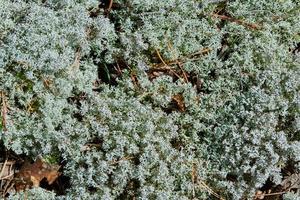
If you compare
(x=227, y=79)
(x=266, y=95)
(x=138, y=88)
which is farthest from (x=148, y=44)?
(x=266, y=95)

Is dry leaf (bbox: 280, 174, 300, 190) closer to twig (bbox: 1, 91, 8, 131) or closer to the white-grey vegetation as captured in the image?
the white-grey vegetation

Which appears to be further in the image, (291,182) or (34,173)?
(291,182)

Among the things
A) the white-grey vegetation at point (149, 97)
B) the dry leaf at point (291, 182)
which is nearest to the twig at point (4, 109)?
the white-grey vegetation at point (149, 97)

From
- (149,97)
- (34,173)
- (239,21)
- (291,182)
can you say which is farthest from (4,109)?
(291,182)

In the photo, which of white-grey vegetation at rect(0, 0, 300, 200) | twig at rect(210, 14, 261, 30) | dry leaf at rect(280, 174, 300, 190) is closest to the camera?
white-grey vegetation at rect(0, 0, 300, 200)

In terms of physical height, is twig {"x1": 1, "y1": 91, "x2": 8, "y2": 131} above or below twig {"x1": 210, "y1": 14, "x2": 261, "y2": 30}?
below

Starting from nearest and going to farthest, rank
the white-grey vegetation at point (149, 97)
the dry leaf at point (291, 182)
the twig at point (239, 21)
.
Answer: the white-grey vegetation at point (149, 97) → the dry leaf at point (291, 182) → the twig at point (239, 21)

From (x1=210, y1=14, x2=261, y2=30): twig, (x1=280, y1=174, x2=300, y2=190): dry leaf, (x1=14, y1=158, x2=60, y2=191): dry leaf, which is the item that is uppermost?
(x1=210, y1=14, x2=261, y2=30): twig

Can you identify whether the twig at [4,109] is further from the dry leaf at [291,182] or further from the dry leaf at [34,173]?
the dry leaf at [291,182]

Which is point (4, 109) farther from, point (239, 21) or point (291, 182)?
point (291, 182)

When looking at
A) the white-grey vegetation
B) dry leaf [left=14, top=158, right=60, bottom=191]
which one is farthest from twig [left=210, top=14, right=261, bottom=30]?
dry leaf [left=14, top=158, right=60, bottom=191]
